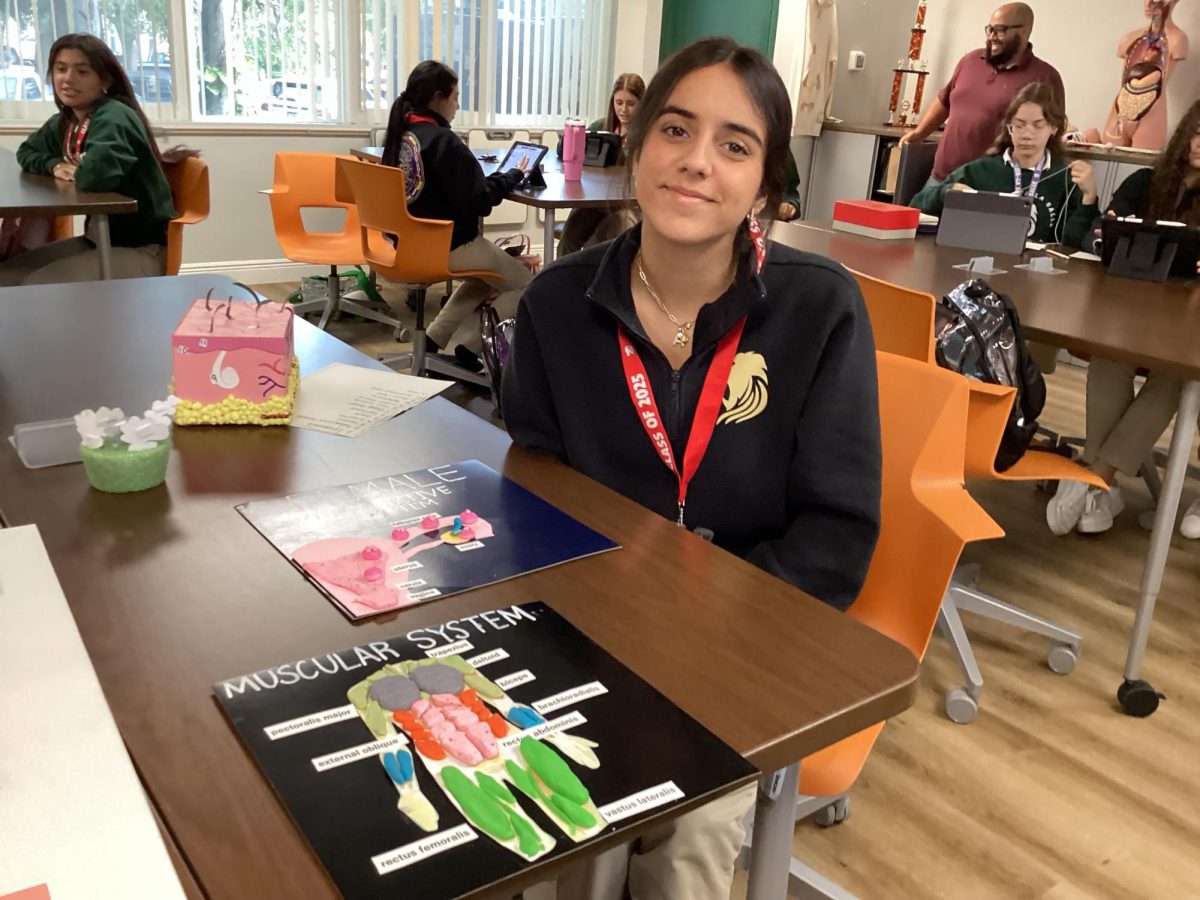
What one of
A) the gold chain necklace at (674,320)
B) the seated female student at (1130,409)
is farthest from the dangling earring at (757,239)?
the seated female student at (1130,409)

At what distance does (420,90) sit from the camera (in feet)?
12.8

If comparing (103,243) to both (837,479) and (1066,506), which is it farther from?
(1066,506)

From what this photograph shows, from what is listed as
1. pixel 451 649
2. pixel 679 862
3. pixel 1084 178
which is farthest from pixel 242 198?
pixel 679 862

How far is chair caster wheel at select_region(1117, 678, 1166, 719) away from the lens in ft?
7.32

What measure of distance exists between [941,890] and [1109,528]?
1847 mm

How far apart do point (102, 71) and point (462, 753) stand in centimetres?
358

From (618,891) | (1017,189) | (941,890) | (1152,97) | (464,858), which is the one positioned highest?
(1152,97)

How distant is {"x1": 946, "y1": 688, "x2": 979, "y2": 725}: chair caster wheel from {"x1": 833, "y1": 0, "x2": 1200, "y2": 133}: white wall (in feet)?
14.4

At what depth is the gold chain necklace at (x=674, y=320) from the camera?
4.69ft

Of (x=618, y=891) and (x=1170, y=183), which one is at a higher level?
(x=1170, y=183)

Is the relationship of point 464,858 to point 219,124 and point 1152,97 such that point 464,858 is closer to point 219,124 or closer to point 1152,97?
point 219,124

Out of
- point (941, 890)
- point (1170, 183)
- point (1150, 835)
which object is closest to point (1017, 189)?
point (1170, 183)

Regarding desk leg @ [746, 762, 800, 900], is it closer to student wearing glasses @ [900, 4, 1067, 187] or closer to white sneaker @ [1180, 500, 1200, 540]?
white sneaker @ [1180, 500, 1200, 540]

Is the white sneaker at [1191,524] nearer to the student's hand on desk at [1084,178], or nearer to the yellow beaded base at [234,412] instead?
the student's hand on desk at [1084,178]
